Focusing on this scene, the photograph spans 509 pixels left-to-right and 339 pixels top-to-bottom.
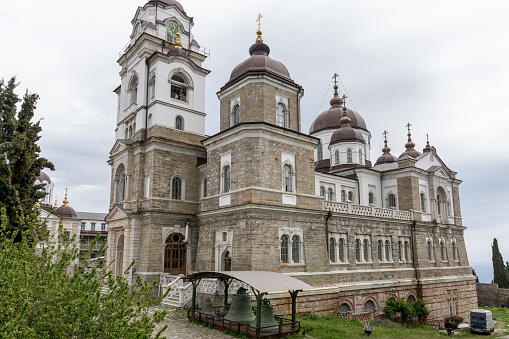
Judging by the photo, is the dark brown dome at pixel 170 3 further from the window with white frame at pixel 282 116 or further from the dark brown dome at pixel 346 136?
the dark brown dome at pixel 346 136

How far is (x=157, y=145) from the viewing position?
24.0 meters

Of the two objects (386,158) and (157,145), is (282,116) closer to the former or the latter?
(157,145)

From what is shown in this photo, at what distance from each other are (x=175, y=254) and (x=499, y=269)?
46025mm

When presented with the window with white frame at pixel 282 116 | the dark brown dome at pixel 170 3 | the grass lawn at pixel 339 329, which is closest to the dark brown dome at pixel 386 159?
the grass lawn at pixel 339 329

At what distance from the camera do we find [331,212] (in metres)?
23.4

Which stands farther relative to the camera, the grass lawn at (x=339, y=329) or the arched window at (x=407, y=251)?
the arched window at (x=407, y=251)

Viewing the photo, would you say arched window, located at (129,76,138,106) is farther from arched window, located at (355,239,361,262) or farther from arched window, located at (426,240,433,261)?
arched window, located at (426,240,433,261)

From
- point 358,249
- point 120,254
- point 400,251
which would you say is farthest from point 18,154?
point 400,251

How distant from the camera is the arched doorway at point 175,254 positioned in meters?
23.7

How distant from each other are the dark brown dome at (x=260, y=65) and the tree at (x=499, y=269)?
4392cm

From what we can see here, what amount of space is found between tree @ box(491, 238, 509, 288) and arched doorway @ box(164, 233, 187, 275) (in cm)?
4482

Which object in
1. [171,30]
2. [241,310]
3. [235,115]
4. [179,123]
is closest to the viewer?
[241,310]

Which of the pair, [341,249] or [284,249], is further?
[341,249]

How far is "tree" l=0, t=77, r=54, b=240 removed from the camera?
17.3 meters
